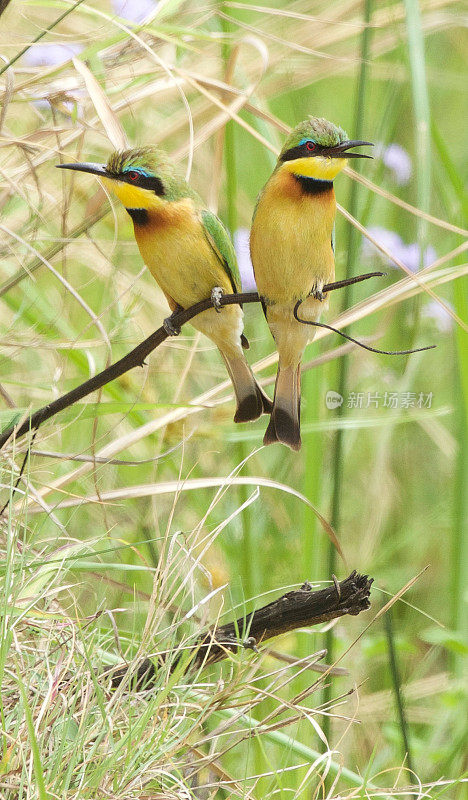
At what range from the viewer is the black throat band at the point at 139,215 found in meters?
0.82

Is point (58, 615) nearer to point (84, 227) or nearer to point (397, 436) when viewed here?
point (84, 227)

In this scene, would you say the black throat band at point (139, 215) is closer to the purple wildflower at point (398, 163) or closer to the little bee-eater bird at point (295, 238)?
the little bee-eater bird at point (295, 238)

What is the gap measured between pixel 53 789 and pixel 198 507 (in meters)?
0.61

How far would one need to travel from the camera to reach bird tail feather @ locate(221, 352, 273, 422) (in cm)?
86

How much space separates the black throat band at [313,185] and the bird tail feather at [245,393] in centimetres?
18

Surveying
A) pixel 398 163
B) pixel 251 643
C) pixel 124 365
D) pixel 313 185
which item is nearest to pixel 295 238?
pixel 313 185

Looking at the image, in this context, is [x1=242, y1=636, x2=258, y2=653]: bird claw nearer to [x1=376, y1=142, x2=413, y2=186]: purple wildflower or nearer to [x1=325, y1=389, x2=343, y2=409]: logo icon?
[x1=325, y1=389, x2=343, y2=409]: logo icon

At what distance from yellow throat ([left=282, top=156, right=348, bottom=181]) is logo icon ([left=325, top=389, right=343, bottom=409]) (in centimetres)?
38

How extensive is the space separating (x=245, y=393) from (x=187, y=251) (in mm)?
154

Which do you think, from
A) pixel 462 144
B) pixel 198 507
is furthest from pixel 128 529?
pixel 462 144

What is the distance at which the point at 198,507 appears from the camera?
4.10 feet

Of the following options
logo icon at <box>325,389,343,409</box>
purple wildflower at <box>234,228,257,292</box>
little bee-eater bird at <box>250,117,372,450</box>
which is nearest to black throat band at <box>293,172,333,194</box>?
little bee-eater bird at <box>250,117,372,450</box>

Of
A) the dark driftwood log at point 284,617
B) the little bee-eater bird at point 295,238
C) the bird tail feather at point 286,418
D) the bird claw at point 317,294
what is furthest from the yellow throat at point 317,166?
the dark driftwood log at point 284,617
